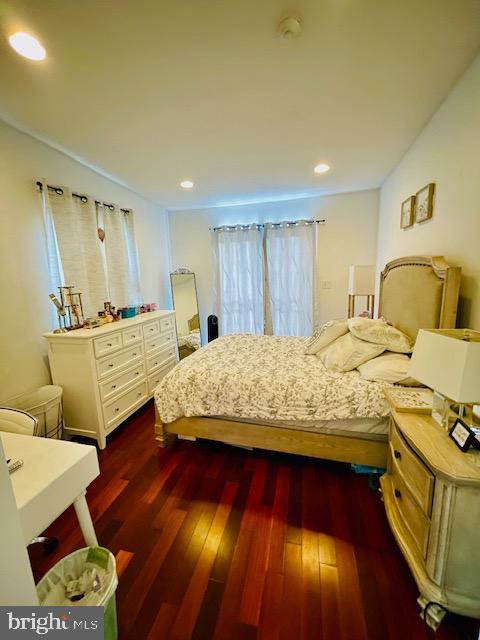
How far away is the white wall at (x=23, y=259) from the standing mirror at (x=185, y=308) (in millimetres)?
1988

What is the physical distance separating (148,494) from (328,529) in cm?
114

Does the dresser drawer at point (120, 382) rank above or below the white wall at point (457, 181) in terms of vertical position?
Answer: below

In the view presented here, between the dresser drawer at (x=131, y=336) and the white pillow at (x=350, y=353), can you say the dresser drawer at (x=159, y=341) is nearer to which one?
the dresser drawer at (x=131, y=336)

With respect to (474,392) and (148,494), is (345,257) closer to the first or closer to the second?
(474,392)

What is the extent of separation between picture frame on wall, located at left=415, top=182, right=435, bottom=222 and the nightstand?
161 centimetres

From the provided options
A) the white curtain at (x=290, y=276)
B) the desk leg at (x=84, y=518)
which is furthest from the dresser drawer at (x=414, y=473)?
the white curtain at (x=290, y=276)

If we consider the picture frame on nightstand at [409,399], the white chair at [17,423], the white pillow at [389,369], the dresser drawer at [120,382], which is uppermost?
the white pillow at [389,369]

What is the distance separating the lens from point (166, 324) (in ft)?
10.3

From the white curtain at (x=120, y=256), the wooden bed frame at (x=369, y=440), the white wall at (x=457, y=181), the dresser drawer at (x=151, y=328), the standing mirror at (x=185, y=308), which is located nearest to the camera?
the white wall at (x=457, y=181)

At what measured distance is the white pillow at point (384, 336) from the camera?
1803mm

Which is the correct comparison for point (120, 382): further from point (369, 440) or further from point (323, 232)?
point (323, 232)

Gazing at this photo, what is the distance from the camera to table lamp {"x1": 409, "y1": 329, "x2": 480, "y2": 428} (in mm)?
964

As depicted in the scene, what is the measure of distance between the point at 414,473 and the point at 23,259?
2.93 m

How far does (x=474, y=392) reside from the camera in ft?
3.18
